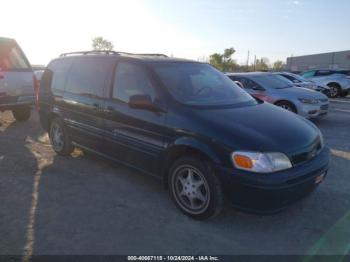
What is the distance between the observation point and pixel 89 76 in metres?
5.07

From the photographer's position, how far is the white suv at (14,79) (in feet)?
25.1

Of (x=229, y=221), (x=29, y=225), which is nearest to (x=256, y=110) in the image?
(x=229, y=221)

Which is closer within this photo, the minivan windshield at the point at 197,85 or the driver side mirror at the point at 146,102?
the driver side mirror at the point at 146,102

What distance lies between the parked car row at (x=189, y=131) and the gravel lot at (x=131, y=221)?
34 cm

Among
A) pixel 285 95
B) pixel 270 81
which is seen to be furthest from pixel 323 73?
pixel 285 95

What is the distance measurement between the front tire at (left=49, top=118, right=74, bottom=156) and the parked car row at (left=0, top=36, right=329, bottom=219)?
0.12ft

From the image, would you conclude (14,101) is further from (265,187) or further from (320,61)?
(320,61)

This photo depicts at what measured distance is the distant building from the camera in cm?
5450

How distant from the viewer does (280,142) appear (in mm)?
3420

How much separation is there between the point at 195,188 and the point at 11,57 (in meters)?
6.67

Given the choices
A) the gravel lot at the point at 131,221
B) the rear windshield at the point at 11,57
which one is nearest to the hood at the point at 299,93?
the gravel lot at the point at 131,221

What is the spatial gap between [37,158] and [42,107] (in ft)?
3.22

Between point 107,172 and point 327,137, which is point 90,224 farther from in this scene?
point 327,137

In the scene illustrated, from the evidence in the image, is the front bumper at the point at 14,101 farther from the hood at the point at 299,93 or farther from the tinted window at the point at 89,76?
the hood at the point at 299,93
